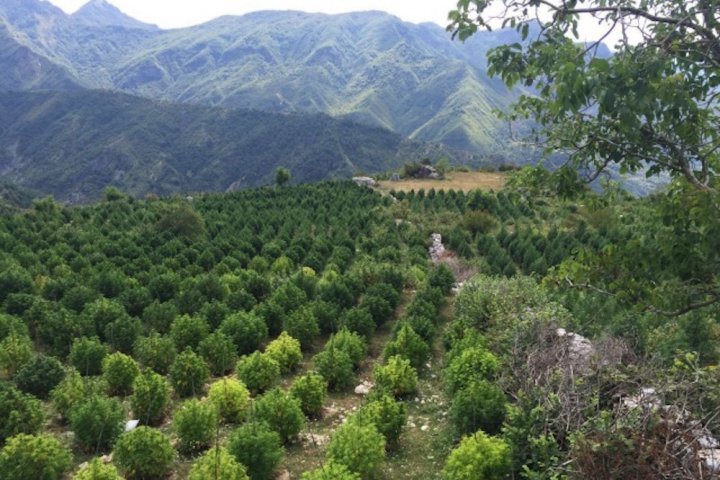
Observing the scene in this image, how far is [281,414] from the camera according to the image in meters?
8.94

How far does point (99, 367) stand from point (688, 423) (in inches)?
Result: 446

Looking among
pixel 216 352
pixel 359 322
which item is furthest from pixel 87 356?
pixel 359 322

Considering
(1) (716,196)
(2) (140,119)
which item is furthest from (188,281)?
(2) (140,119)

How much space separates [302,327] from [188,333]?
2794mm

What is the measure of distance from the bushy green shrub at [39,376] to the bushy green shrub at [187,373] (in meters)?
2.38

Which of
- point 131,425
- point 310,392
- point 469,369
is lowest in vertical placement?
point 131,425

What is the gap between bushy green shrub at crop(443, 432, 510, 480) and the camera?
7.00 metres

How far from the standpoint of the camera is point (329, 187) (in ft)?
149

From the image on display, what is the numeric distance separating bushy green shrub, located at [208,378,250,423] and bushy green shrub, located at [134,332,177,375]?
2.63 meters

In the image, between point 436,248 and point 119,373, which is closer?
point 119,373

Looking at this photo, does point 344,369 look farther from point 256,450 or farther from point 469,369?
point 256,450

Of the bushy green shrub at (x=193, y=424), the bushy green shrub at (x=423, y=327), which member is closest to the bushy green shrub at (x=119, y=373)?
the bushy green shrub at (x=193, y=424)

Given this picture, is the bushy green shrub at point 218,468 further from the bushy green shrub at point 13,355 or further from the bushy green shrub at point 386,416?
the bushy green shrub at point 13,355

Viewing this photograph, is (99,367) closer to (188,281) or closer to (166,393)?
(166,393)
